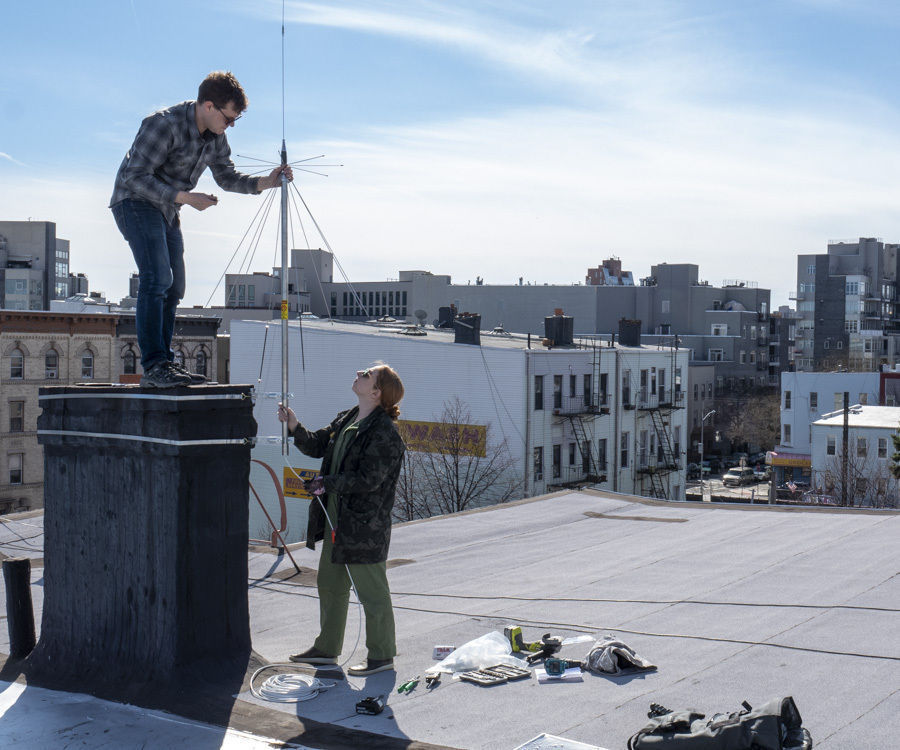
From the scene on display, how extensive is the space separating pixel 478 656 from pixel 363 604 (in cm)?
73

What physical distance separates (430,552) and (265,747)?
5584mm

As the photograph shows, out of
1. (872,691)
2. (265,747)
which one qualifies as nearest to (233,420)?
(265,747)

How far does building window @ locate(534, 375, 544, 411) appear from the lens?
131 ft

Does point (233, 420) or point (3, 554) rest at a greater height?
point (233, 420)

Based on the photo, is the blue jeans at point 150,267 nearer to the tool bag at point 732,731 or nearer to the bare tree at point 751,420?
the tool bag at point 732,731

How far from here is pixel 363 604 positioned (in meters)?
5.86

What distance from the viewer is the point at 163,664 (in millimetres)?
5410

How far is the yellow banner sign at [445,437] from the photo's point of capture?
131 ft

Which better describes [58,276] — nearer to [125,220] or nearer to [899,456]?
[899,456]

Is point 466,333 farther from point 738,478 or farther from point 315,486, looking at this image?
point 315,486

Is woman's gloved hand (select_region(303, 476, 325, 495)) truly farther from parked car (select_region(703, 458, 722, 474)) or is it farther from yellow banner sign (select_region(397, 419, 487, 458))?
parked car (select_region(703, 458, 722, 474))

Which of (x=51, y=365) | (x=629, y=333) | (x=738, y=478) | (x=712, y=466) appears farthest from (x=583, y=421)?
(x=712, y=466)

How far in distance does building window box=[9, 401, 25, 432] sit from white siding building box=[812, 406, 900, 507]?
3948 cm

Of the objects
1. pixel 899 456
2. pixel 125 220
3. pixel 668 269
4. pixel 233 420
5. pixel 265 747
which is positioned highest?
pixel 668 269
